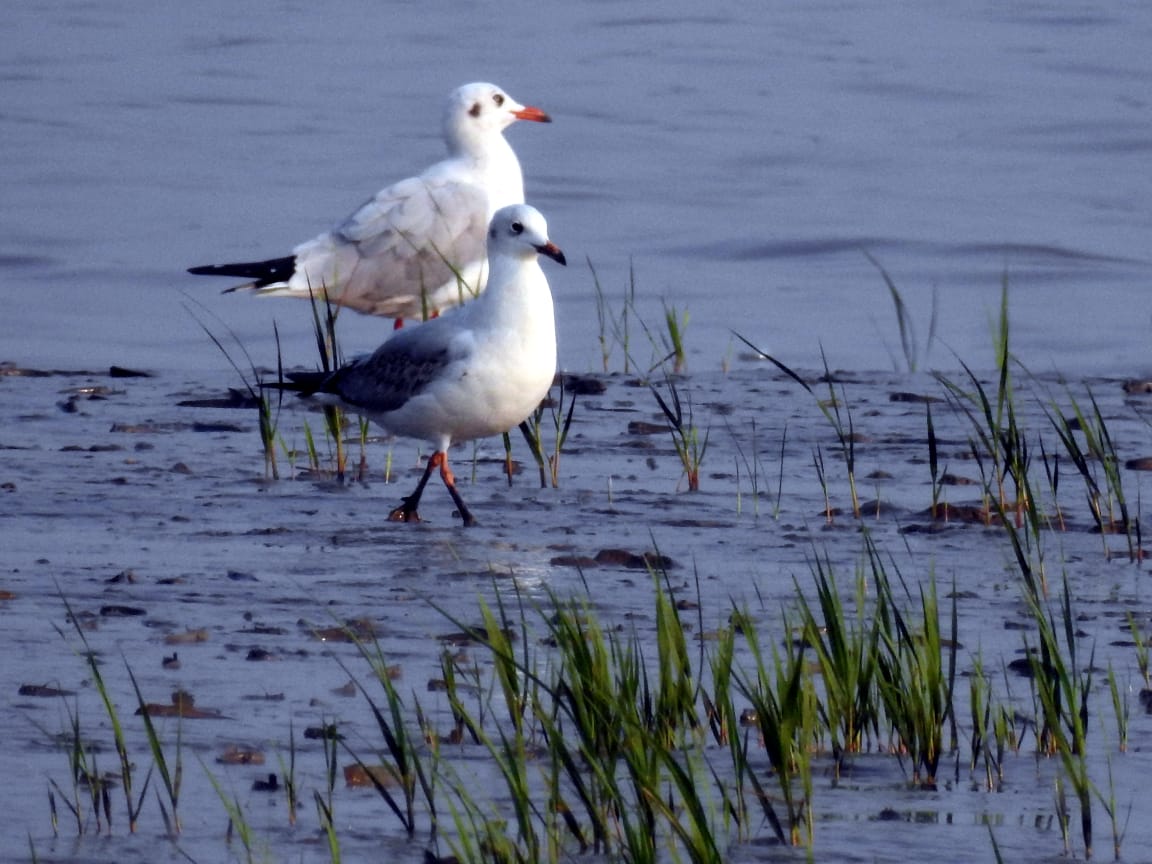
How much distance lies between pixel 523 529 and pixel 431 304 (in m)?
4.18

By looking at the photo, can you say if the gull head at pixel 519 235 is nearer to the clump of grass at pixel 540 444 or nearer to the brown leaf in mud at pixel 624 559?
the clump of grass at pixel 540 444

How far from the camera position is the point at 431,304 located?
10953 mm

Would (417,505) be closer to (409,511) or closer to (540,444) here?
(409,511)

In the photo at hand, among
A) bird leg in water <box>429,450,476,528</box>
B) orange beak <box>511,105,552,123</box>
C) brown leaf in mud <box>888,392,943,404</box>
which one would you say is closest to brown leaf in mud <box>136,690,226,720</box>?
bird leg in water <box>429,450,476,528</box>

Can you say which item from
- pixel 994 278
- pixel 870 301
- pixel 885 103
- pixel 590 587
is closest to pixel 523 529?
pixel 590 587

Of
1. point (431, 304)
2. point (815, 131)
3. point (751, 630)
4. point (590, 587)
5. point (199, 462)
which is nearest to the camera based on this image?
point (751, 630)

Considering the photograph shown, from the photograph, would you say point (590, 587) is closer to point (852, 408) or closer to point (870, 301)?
point (852, 408)

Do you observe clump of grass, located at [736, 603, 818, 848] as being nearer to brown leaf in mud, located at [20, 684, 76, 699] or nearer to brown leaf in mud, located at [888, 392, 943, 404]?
brown leaf in mud, located at [20, 684, 76, 699]

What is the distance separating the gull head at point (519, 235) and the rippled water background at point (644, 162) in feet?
11.9

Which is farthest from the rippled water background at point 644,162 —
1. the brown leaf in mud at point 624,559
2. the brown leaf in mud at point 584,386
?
the brown leaf in mud at point 624,559

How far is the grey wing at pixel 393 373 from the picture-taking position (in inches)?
290

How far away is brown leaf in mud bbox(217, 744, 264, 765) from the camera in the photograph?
14.4 ft

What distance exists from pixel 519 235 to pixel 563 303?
18.4ft

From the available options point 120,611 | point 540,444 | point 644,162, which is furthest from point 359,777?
point 644,162
